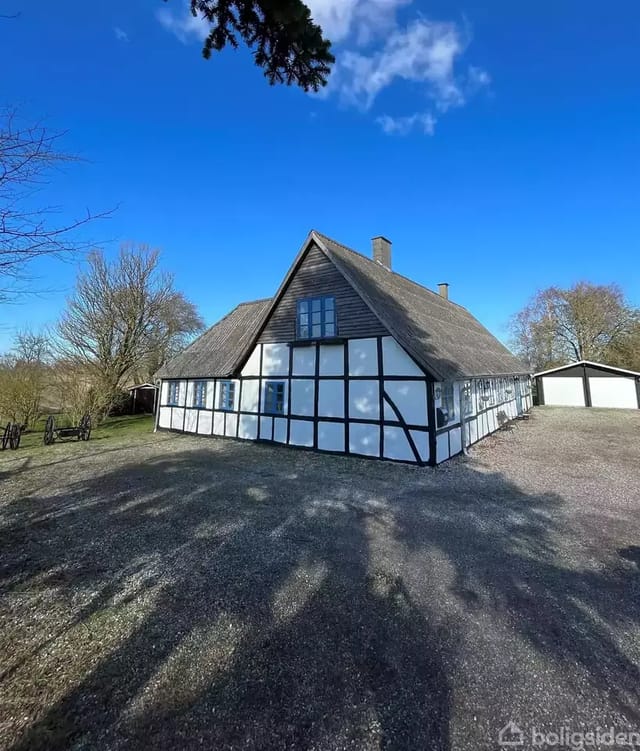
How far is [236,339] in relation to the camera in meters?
15.5

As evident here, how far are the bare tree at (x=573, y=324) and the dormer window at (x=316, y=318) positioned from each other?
93.5 ft

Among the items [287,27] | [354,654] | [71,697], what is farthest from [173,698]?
[287,27]

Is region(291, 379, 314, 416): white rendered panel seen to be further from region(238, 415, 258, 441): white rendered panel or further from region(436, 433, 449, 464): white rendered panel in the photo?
region(436, 433, 449, 464): white rendered panel

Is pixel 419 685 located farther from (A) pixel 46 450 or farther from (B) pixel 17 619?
(A) pixel 46 450

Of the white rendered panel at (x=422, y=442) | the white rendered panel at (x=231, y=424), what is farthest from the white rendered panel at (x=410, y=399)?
the white rendered panel at (x=231, y=424)

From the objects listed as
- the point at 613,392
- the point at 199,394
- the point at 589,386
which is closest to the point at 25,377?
the point at 199,394

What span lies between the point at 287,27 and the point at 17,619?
6.25 meters

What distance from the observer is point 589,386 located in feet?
76.1

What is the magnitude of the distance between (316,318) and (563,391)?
21.8m

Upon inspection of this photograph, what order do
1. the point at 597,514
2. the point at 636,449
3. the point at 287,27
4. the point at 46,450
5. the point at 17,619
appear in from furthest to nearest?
1. the point at 46,450
2. the point at 636,449
3. the point at 597,514
4. the point at 17,619
5. the point at 287,27

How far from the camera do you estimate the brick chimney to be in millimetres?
16109

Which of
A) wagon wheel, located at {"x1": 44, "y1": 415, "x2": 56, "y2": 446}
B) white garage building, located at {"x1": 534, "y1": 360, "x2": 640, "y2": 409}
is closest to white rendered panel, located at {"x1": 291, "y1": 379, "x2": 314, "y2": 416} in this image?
wagon wheel, located at {"x1": 44, "y1": 415, "x2": 56, "y2": 446}

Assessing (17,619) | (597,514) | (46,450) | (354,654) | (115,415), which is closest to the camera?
(354,654)

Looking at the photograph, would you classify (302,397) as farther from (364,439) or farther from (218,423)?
(218,423)
